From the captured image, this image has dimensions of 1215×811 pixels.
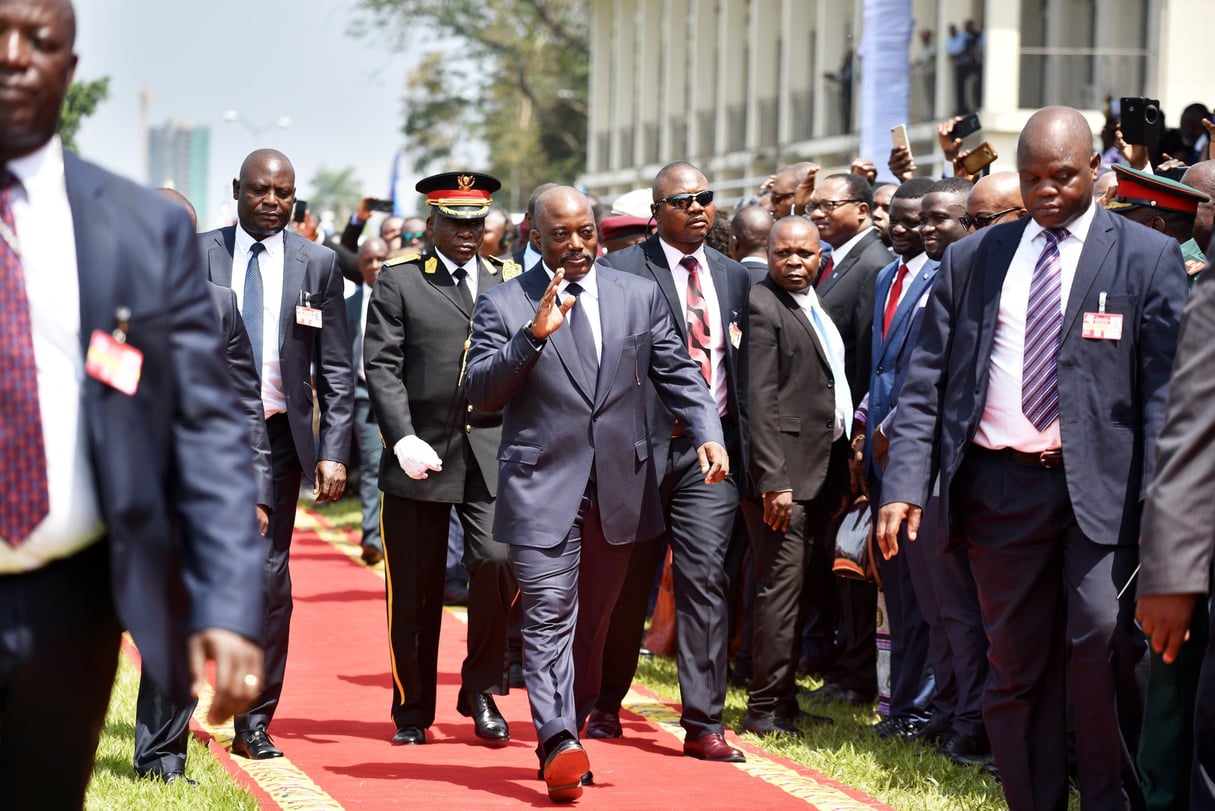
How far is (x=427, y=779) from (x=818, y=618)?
3323mm

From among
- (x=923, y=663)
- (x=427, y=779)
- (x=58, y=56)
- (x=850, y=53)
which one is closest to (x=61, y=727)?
(x=58, y=56)

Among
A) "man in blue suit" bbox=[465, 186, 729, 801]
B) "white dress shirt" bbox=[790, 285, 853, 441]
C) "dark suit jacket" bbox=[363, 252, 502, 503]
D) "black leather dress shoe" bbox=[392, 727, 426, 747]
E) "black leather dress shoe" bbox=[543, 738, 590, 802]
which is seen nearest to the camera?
Result: "black leather dress shoe" bbox=[543, 738, 590, 802]

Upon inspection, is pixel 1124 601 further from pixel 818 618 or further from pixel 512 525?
pixel 818 618

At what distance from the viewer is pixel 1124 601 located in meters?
5.75

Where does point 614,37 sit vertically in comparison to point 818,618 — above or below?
above

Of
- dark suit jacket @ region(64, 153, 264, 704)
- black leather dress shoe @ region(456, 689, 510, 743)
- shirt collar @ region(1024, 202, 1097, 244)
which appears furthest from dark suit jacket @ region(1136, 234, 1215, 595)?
black leather dress shoe @ region(456, 689, 510, 743)

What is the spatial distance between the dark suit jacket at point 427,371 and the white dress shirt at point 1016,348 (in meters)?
2.88

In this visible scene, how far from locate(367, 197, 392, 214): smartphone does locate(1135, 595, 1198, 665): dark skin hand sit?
38.3 feet

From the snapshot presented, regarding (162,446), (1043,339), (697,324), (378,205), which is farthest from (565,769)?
(378,205)

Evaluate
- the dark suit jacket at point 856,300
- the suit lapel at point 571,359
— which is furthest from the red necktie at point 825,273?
the suit lapel at point 571,359

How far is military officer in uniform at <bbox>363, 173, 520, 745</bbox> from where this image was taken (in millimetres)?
8188

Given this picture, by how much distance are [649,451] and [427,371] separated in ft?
4.38

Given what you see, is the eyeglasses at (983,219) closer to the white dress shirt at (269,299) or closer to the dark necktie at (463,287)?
the dark necktie at (463,287)

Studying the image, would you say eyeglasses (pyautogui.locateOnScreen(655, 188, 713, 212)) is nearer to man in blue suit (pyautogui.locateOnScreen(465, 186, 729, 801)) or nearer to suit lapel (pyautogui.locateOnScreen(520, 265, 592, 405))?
man in blue suit (pyautogui.locateOnScreen(465, 186, 729, 801))
